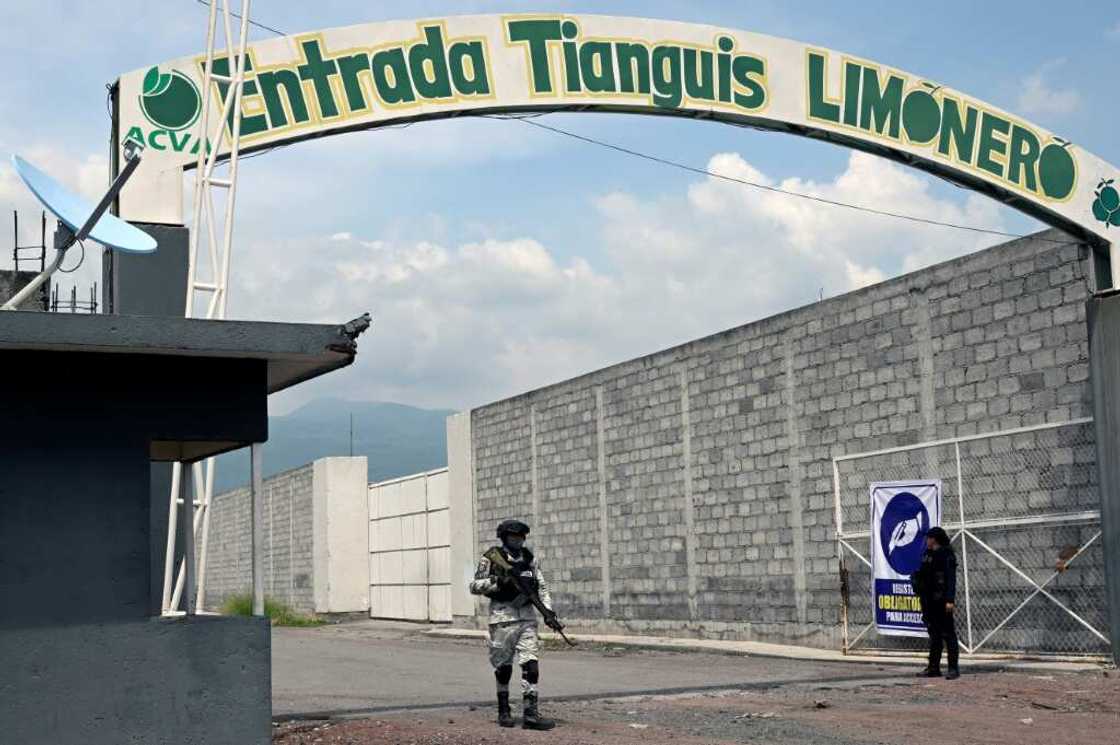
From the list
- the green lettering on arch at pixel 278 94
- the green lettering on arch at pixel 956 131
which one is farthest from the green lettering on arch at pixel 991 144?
the green lettering on arch at pixel 278 94

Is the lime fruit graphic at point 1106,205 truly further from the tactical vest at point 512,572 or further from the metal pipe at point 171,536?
the metal pipe at point 171,536

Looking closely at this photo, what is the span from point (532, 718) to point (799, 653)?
917 cm

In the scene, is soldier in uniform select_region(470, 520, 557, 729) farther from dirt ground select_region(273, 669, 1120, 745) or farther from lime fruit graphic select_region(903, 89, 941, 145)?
lime fruit graphic select_region(903, 89, 941, 145)

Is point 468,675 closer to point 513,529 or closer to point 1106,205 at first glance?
point 513,529

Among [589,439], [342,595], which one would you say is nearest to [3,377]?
[589,439]

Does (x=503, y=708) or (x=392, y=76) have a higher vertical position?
(x=392, y=76)

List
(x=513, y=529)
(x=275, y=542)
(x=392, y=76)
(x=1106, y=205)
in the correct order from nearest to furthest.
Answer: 1. (x=513, y=529)
2. (x=392, y=76)
3. (x=1106, y=205)
4. (x=275, y=542)

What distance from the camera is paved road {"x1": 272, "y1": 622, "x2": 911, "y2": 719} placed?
1527 cm

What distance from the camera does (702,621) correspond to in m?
24.1

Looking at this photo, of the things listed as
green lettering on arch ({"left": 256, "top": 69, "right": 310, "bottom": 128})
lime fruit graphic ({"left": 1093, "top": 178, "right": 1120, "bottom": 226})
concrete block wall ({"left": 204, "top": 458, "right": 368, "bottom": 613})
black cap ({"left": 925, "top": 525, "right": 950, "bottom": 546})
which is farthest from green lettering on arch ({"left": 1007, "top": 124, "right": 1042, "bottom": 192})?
concrete block wall ({"left": 204, "top": 458, "right": 368, "bottom": 613})

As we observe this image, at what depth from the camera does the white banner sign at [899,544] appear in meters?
18.4

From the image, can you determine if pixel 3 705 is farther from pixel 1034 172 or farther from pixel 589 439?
pixel 589 439

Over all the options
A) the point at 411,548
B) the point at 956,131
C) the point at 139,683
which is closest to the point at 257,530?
the point at 139,683

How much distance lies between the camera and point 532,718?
39.3 feet
